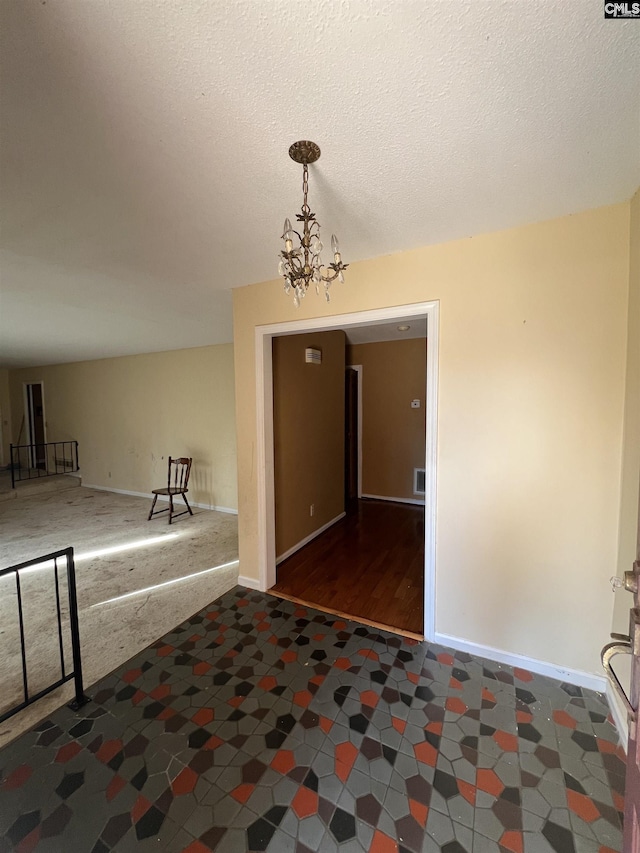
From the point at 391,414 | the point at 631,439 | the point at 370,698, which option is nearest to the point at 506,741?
the point at 370,698

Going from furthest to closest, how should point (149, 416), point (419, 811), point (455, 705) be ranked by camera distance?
1. point (149, 416)
2. point (455, 705)
3. point (419, 811)

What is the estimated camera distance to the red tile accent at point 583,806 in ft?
3.87

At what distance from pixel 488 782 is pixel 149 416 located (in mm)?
5980

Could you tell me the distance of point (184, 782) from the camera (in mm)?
1290

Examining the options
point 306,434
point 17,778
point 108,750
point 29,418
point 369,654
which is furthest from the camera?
point 29,418

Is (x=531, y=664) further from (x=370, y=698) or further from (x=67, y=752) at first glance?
(x=67, y=752)

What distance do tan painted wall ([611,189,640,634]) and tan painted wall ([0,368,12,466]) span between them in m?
10.8

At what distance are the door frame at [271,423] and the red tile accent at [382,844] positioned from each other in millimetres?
1069

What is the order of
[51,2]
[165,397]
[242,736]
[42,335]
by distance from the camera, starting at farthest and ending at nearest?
[165,397], [42,335], [242,736], [51,2]

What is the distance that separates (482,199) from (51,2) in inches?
61.1

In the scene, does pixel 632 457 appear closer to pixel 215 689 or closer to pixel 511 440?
pixel 511 440

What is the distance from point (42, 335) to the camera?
169 inches

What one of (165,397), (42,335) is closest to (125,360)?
(165,397)

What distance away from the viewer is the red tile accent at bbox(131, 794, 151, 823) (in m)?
1.18
